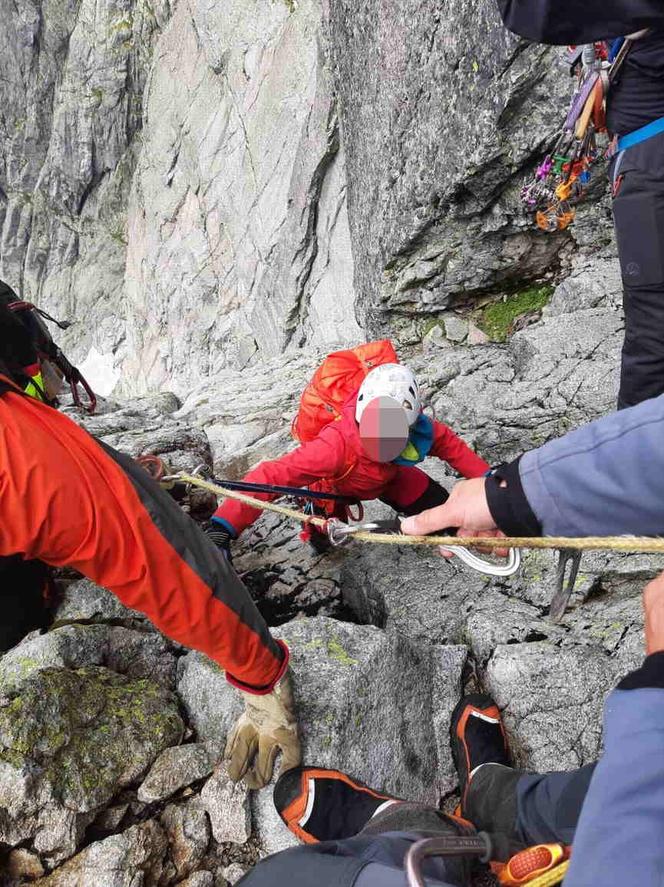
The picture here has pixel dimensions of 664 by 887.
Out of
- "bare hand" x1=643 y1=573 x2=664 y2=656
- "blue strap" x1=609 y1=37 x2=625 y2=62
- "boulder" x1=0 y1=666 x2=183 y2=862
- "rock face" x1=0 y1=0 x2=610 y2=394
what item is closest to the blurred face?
"boulder" x1=0 y1=666 x2=183 y2=862

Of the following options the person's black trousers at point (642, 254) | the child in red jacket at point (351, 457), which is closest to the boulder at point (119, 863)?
the child in red jacket at point (351, 457)

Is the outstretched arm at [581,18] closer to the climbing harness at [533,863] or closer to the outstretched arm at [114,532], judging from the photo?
the outstretched arm at [114,532]

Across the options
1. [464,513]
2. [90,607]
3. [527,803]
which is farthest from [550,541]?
[90,607]

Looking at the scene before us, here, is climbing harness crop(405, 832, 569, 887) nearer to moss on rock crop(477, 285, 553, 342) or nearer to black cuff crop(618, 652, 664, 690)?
black cuff crop(618, 652, 664, 690)

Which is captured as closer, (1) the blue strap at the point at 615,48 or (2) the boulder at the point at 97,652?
(2) the boulder at the point at 97,652

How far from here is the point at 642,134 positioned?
3.06 meters

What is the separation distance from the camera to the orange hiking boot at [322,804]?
2438mm

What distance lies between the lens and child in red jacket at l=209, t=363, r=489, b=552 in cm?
362

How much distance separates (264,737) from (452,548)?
126 centimetres

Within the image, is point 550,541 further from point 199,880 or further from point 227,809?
point 199,880

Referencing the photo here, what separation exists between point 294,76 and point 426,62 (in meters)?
12.1

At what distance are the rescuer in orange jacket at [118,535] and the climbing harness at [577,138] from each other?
334cm

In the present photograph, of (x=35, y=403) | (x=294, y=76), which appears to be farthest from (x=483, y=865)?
(x=294, y=76)

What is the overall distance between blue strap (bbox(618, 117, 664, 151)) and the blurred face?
6.50 feet
